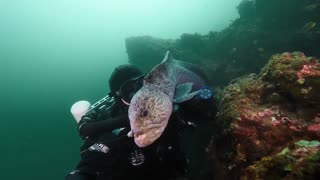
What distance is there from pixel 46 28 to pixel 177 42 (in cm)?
10486

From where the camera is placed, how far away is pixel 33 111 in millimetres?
36750

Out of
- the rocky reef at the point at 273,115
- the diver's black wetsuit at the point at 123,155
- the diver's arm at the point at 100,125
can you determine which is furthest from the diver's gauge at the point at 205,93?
the diver's arm at the point at 100,125

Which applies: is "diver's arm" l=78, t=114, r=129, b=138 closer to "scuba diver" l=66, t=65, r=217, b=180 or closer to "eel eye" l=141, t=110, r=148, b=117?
"scuba diver" l=66, t=65, r=217, b=180

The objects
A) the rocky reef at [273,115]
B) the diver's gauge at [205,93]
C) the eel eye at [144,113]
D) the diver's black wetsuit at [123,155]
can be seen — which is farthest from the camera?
the diver's black wetsuit at [123,155]

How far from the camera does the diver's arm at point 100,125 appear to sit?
3.46 metres

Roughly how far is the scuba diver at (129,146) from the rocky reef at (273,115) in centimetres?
49

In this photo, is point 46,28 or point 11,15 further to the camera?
point 46,28

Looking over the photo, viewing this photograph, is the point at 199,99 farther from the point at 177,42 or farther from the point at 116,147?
the point at 177,42

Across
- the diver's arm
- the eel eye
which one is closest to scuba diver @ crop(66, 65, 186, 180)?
the diver's arm

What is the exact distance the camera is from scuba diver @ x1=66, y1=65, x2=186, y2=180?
11.5 feet

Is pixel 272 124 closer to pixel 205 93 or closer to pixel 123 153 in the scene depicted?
pixel 205 93

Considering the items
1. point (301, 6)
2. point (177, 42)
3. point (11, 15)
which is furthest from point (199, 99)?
point (11, 15)

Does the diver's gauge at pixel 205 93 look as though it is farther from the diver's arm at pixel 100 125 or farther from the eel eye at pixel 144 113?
the eel eye at pixel 144 113

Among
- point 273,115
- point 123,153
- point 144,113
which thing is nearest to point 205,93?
point 273,115
